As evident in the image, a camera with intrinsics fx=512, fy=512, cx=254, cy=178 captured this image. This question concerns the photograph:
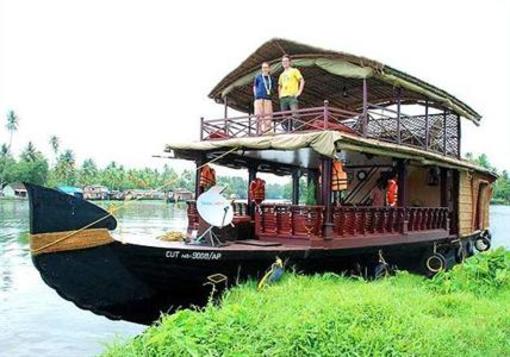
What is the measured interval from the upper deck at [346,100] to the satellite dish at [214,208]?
1.46 meters

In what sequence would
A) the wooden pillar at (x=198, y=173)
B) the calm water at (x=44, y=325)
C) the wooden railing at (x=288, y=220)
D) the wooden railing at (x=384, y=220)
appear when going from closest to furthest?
1. the wooden railing at (x=288, y=220)
2. the calm water at (x=44, y=325)
3. the wooden railing at (x=384, y=220)
4. the wooden pillar at (x=198, y=173)

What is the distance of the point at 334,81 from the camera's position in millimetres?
9227

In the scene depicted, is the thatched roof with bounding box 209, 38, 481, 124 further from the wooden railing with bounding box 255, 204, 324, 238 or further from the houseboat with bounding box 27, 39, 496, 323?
the wooden railing with bounding box 255, 204, 324, 238

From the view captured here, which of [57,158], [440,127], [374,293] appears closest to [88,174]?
[57,158]

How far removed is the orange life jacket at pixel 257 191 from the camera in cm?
858

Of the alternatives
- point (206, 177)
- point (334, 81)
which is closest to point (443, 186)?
point (334, 81)

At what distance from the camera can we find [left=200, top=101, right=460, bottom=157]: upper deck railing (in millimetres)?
7293

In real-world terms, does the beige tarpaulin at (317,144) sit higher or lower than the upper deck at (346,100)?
lower

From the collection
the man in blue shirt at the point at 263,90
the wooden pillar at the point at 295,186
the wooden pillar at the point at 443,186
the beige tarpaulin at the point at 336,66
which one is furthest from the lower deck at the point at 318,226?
the wooden pillar at the point at 295,186

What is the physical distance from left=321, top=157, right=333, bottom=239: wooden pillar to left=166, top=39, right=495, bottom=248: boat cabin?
14mm

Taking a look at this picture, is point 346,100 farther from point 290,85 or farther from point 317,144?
point 317,144

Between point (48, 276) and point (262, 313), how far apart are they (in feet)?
8.33

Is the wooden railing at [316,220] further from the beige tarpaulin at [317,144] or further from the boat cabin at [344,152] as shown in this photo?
the beige tarpaulin at [317,144]

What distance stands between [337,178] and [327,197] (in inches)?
15.1
